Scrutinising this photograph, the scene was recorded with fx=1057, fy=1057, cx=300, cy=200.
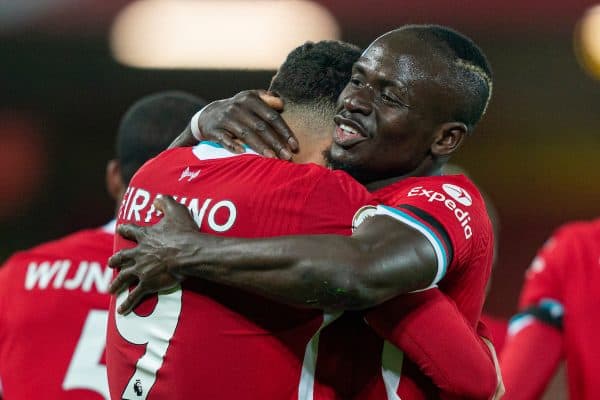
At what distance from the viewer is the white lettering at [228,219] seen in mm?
2326

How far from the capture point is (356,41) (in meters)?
8.00

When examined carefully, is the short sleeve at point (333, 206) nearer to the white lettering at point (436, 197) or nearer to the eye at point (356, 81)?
the white lettering at point (436, 197)

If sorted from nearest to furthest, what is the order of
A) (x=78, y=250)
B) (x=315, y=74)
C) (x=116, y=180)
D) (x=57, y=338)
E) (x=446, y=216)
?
(x=446, y=216) → (x=315, y=74) → (x=57, y=338) → (x=78, y=250) → (x=116, y=180)

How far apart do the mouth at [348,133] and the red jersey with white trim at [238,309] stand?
203mm

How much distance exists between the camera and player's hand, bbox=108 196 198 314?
→ 232cm

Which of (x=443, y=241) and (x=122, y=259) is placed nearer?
(x=443, y=241)

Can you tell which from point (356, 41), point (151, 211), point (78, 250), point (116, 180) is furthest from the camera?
point (356, 41)

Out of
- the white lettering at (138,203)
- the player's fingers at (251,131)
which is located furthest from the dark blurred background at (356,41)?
the white lettering at (138,203)

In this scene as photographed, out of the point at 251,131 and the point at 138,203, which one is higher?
the point at 251,131

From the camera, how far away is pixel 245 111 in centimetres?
261

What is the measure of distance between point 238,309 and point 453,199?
55 cm

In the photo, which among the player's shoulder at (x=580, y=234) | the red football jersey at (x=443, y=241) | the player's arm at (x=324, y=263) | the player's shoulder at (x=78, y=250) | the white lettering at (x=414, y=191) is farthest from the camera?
the player's shoulder at (x=580, y=234)

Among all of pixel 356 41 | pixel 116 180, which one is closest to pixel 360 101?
pixel 116 180

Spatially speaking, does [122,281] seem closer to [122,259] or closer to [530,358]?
[122,259]
